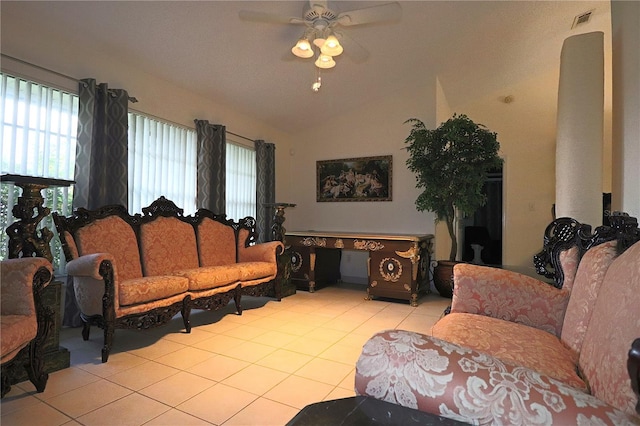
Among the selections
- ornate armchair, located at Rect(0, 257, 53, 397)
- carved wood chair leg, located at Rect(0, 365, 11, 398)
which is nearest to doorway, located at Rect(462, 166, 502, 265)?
ornate armchair, located at Rect(0, 257, 53, 397)

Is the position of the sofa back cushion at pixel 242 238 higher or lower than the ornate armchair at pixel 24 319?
higher

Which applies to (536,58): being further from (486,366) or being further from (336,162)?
(486,366)

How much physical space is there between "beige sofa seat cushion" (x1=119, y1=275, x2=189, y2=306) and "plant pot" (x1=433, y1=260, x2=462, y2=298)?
2.98 metres

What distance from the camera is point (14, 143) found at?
98.3 inches

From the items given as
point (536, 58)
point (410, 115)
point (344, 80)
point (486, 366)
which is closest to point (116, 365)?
point (486, 366)

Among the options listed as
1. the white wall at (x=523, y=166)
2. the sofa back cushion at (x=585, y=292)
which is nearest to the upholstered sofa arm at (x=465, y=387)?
the sofa back cushion at (x=585, y=292)

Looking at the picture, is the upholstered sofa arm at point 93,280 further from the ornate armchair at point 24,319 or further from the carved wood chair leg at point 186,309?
the carved wood chair leg at point 186,309

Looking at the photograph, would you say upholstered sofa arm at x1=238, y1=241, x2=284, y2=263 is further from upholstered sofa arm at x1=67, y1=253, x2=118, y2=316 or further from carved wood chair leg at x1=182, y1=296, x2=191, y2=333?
upholstered sofa arm at x1=67, y1=253, x2=118, y2=316

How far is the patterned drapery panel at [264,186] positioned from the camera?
15.7 ft

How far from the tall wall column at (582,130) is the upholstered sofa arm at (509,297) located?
1.31 metres

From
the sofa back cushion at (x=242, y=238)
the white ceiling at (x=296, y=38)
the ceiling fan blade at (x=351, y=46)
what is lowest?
the sofa back cushion at (x=242, y=238)

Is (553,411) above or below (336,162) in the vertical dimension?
below

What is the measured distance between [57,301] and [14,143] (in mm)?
1357

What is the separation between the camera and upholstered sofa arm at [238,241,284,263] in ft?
12.0
